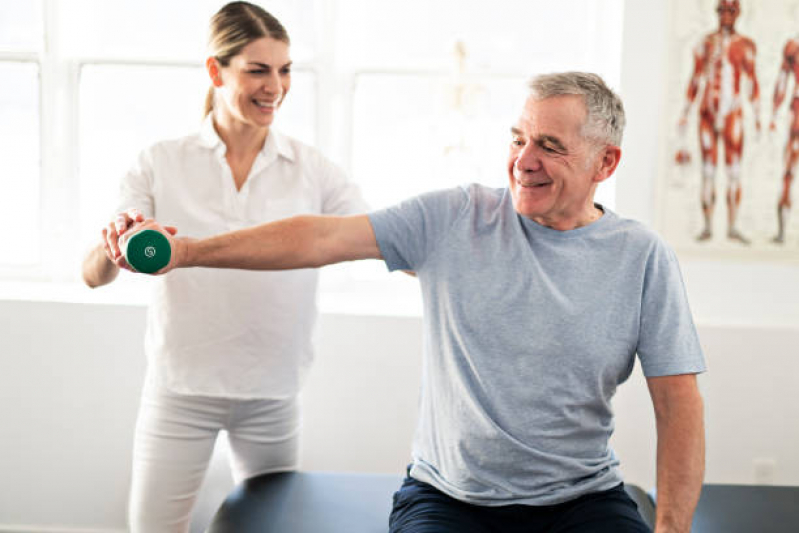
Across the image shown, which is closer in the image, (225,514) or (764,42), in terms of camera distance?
(225,514)

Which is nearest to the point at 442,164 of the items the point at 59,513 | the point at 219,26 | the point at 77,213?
the point at 219,26

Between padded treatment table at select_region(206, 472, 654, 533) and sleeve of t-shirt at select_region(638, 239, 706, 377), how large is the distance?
53 cm

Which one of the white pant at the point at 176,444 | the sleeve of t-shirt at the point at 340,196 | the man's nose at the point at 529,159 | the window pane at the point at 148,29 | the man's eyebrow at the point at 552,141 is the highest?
the window pane at the point at 148,29

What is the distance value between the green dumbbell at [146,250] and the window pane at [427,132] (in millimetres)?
1591

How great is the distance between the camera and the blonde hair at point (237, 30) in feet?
6.14

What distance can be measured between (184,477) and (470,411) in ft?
2.68

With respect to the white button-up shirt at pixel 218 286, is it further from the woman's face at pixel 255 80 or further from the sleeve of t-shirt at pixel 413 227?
the sleeve of t-shirt at pixel 413 227

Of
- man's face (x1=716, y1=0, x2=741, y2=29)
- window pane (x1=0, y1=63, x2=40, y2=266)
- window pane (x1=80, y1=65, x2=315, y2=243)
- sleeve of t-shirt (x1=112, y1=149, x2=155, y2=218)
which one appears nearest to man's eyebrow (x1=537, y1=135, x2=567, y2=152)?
sleeve of t-shirt (x1=112, y1=149, x2=155, y2=218)

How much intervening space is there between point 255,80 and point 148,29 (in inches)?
54.7

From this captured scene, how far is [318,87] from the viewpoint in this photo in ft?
9.65

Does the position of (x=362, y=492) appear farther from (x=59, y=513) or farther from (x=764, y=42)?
(x=764, y=42)

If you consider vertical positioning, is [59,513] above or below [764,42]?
below

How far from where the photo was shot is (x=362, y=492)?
202 centimetres

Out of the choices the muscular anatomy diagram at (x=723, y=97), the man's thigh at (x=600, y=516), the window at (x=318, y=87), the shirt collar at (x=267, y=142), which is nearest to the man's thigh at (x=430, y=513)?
the man's thigh at (x=600, y=516)
